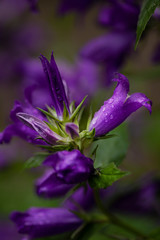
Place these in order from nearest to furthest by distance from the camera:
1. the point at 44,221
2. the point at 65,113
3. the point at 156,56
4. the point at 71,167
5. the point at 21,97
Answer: the point at 71,167, the point at 65,113, the point at 44,221, the point at 156,56, the point at 21,97

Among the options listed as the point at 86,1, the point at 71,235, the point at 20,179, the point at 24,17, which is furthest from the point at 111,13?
the point at 24,17

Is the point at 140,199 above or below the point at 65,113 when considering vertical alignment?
below

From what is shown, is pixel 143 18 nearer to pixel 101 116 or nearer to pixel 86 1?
pixel 101 116

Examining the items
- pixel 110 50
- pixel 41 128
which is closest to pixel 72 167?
pixel 41 128

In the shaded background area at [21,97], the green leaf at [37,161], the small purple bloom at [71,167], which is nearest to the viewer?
the small purple bloom at [71,167]

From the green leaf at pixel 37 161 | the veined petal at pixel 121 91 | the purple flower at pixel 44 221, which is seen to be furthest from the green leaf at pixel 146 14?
the purple flower at pixel 44 221

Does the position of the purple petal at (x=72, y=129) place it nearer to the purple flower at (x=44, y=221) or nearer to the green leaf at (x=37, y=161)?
the green leaf at (x=37, y=161)

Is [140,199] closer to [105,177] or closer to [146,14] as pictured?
[105,177]
